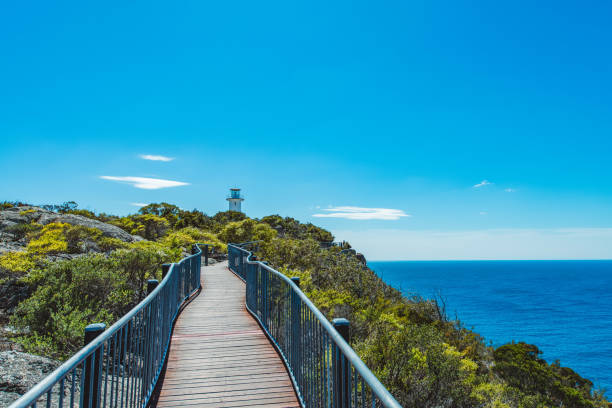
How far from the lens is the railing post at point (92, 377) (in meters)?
2.70

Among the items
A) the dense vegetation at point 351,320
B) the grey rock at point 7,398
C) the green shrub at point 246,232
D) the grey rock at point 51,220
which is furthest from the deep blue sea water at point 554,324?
the grey rock at point 7,398

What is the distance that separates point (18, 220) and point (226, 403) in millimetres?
→ 22292

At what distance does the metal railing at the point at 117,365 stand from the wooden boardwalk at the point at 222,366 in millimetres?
347

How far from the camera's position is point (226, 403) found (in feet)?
13.9

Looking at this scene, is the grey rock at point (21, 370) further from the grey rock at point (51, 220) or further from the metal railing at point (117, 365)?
the grey rock at point (51, 220)

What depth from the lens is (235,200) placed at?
211 feet

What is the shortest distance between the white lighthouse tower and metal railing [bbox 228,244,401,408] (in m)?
56.6

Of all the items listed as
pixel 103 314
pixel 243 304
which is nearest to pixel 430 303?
pixel 243 304

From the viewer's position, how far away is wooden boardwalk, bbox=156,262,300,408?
4.38m

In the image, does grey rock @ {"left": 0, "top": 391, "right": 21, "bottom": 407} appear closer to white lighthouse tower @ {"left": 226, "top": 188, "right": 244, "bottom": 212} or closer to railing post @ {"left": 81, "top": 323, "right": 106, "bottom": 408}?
railing post @ {"left": 81, "top": 323, "right": 106, "bottom": 408}

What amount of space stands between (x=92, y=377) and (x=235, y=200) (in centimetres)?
6280

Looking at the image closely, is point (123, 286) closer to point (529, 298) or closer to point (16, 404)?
point (16, 404)

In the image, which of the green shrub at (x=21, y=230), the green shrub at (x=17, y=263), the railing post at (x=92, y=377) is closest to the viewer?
the railing post at (x=92, y=377)

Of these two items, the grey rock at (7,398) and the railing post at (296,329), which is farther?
the railing post at (296,329)
